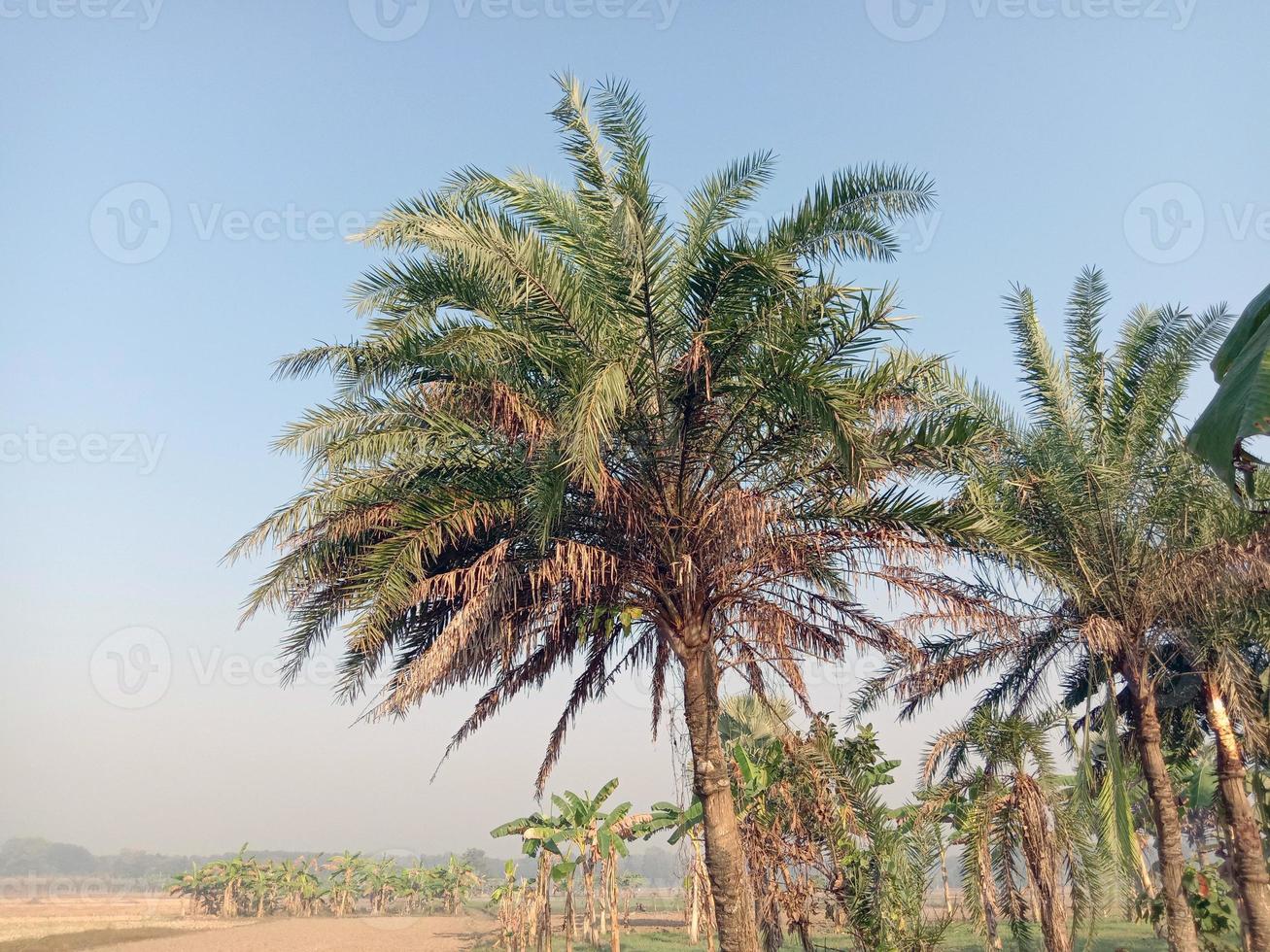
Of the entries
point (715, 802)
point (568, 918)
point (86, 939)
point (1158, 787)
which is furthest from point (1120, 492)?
point (86, 939)

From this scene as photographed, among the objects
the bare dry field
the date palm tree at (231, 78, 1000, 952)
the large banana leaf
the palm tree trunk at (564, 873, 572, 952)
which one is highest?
the date palm tree at (231, 78, 1000, 952)

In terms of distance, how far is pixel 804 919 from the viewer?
1727 cm

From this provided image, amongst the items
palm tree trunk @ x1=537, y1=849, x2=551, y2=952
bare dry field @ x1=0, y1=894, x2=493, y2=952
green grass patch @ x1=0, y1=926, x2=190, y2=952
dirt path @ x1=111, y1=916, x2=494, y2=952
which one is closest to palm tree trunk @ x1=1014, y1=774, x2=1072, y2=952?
palm tree trunk @ x1=537, y1=849, x2=551, y2=952

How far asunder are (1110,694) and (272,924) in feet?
160

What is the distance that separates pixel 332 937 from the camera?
44281mm

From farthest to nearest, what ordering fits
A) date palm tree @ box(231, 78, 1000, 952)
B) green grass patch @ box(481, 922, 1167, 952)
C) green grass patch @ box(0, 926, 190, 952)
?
green grass patch @ box(0, 926, 190, 952) < green grass patch @ box(481, 922, 1167, 952) < date palm tree @ box(231, 78, 1000, 952)

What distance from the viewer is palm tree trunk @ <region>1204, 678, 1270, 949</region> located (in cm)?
1675

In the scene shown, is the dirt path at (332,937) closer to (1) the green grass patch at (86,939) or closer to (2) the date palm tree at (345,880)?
(1) the green grass patch at (86,939)

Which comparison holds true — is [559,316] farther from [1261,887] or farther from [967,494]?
[1261,887]

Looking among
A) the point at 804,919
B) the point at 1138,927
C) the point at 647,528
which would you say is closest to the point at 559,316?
the point at 647,528

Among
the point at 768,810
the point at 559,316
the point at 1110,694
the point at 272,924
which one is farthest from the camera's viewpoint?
the point at 272,924

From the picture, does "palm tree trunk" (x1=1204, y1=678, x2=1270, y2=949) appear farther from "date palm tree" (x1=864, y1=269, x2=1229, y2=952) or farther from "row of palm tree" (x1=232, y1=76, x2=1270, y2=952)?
"row of palm tree" (x1=232, y1=76, x2=1270, y2=952)

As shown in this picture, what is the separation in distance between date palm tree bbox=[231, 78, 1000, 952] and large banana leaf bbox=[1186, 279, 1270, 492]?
17.2 feet

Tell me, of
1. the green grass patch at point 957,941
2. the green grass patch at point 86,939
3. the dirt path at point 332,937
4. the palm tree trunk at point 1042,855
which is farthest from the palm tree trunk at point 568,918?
the green grass patch at point 86,939
